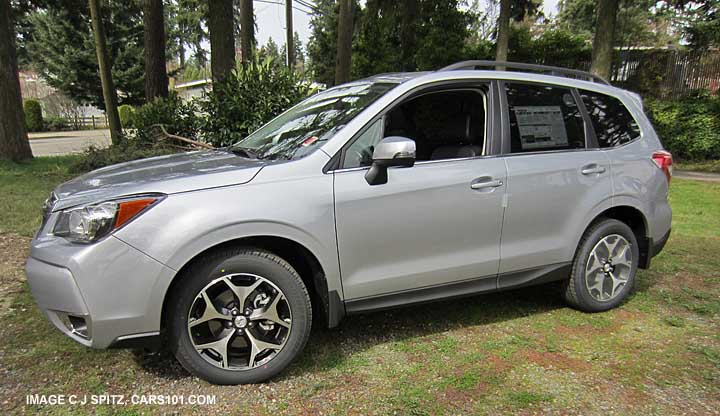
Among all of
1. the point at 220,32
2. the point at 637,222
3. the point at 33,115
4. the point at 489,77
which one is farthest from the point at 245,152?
the point at 33,115

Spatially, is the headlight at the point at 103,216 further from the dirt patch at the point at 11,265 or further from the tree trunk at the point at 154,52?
the tree trunk at the point at 154,52

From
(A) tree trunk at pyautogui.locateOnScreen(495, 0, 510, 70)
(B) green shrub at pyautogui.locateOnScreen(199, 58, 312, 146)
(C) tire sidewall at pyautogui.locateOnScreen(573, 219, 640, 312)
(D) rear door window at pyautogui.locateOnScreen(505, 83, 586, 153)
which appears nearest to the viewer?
(D) rear door window at pyautogui.locateOnScreen(505, 83, 586, 153)

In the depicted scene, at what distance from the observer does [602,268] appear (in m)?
3.80

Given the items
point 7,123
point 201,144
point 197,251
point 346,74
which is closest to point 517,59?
point 346,74

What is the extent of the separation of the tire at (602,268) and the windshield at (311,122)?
1.98 metres

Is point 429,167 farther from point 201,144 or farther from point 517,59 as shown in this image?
point 517,59

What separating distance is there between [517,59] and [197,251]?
57.2 feet

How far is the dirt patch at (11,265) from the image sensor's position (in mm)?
3943

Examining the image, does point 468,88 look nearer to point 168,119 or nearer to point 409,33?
point 168,119

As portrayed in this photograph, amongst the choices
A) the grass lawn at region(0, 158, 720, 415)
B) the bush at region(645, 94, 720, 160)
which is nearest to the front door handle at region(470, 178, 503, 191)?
the grass lawn at region(0, 158, 720, 415)

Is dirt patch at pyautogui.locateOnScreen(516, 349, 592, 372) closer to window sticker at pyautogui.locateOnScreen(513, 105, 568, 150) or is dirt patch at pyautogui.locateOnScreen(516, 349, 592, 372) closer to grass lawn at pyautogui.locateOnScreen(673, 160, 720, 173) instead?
window sticker at pyautogui.locateOnScreen(513, 105, 568, 150)

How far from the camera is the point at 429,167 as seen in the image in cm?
312

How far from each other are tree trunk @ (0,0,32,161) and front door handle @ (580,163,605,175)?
11665mm

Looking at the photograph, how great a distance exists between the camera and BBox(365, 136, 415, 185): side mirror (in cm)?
277
